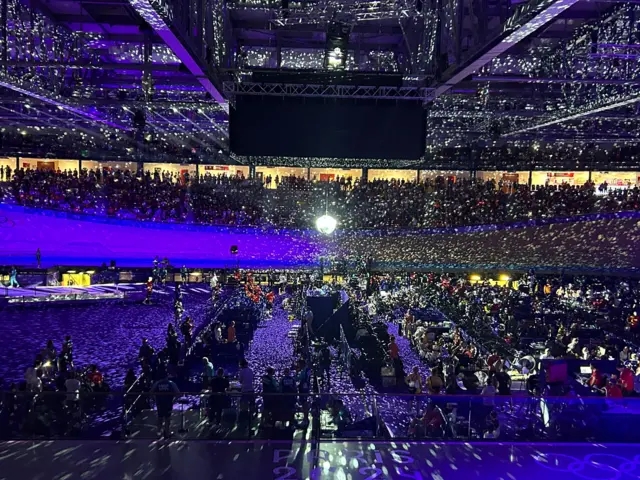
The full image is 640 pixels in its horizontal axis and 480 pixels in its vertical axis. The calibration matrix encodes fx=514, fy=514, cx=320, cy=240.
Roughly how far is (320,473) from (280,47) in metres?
7.43

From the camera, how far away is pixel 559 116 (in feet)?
44.8

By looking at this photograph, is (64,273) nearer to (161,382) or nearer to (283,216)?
(283,216)

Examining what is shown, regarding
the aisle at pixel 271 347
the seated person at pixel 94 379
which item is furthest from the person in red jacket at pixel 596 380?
the seated person at pixel 94 379

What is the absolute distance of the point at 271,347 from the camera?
529 inches

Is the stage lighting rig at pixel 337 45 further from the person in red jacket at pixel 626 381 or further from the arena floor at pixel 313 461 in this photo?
the person in red jacket at pixel 626 381

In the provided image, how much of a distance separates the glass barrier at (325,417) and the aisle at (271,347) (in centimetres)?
278

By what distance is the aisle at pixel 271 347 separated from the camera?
38.4ft

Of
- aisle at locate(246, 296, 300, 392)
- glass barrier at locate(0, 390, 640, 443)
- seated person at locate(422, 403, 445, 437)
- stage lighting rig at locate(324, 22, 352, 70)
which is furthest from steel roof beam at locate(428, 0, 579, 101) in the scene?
aisle at locate(246, 296, 300, 392)

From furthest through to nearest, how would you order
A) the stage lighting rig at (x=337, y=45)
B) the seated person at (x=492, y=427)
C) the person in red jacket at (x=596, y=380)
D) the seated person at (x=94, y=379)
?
the person in red jacket at (x=596, y=380) → the seated person at (x=94, y=379) → the stage lighting rig at (x=337, y=45) → the seated person at (x=492, y=427)

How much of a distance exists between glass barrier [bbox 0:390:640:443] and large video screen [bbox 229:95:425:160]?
4.40m

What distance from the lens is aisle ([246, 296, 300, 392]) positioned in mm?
11714

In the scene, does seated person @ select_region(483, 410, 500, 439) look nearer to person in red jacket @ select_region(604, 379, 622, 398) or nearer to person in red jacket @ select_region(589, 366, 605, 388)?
person in red jacket @ select_region(604, 379, 622, 398)

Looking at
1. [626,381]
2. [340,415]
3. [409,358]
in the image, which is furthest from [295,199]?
[340,415]

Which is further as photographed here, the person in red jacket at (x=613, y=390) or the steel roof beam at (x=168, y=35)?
the person in red jacket at (x=613, y=390)
